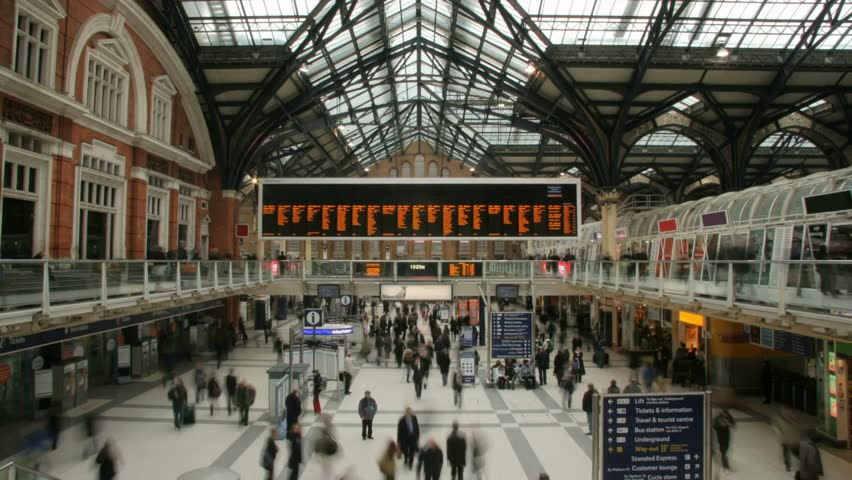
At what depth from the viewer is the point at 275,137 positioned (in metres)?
28.9

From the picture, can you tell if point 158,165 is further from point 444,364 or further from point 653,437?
point 653,437

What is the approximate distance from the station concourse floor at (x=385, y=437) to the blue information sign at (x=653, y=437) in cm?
428

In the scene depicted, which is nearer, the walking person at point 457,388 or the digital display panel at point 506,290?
the walking person at point 457,388

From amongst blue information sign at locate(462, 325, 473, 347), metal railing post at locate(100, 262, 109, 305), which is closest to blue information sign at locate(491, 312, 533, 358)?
blue information sign at locate(462, 325, 473, 347)

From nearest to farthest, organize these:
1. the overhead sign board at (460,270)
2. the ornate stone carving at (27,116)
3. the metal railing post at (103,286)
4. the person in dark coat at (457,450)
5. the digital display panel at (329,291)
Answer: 1. the person in dark coat at (457,450)
2. the metal railing post at (103,286)
3. the ornate stone carving at (27,116)
4. the overhead sign board at (460,270)
5. the digital display panel at (329,291)

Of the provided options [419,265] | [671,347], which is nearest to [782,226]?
[671,347]

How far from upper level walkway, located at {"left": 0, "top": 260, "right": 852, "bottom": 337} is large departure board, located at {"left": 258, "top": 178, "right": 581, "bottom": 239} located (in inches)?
92.8

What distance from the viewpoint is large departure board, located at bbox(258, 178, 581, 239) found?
68.2 feet

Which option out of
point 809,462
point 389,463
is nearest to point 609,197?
point 809,462

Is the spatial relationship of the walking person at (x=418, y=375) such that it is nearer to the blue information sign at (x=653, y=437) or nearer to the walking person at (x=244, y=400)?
the walking person at (x=244, y=400)

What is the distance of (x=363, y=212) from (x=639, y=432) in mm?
16170

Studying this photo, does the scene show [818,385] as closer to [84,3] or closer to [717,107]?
[717,107]

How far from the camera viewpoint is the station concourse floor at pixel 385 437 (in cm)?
1063

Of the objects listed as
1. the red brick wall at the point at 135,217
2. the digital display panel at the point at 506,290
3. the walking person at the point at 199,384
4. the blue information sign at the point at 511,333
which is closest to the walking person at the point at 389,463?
the blue information sign at the point at 511,333
